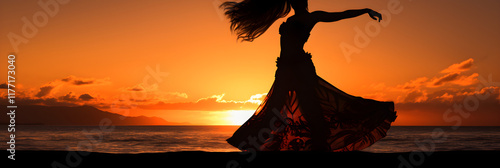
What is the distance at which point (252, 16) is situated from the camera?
6699 mm

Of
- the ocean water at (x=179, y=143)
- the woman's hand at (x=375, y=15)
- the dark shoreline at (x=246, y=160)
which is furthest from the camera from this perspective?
the ocean water at (x=179, y=143)

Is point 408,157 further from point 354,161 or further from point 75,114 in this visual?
point 75,114

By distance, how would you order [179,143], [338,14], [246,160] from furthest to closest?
[179,143] → [338,14] → [246,160]

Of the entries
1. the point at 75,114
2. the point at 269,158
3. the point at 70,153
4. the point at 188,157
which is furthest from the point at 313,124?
the point at 75,114

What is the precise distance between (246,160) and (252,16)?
256 centimetres

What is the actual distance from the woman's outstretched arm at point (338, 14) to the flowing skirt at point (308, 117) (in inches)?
20.8

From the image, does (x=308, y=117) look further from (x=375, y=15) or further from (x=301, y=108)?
(x=375, y=15)

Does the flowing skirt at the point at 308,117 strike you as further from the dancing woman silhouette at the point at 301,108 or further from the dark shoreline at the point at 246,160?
the dark shoreline at the point at 246,160

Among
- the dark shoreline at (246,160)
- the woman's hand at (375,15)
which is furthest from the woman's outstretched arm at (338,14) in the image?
the dark shoreline at (246,160)

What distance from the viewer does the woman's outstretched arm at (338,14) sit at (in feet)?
18.5

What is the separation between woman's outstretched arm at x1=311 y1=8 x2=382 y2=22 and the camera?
563 cm

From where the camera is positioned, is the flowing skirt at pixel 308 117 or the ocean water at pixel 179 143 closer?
the flowing skirt at pixel 308 117

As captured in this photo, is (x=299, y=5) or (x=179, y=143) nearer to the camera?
(x=299, y=5)

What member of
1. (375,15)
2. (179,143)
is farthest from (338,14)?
(179,143)
